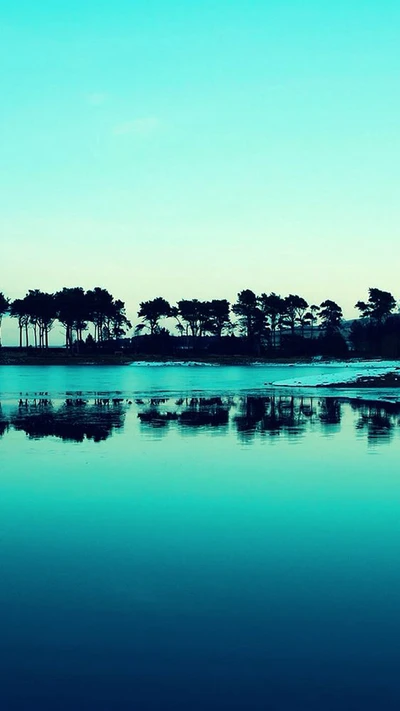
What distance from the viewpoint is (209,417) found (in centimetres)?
2992

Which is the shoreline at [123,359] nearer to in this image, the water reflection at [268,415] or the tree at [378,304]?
the tree at [378,304]

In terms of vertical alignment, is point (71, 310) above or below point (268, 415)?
above

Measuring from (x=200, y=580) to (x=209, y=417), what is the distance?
858 inches

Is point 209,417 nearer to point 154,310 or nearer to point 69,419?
point 69,419

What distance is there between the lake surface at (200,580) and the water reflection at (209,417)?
540cm

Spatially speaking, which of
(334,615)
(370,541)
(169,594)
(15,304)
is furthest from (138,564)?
(15,304)

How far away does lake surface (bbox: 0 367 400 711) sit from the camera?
5715 millimetres

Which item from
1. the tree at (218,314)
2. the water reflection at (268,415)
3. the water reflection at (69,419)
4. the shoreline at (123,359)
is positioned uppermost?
the tree at (218,314)

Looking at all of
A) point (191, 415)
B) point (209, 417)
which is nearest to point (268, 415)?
point (209, 417)

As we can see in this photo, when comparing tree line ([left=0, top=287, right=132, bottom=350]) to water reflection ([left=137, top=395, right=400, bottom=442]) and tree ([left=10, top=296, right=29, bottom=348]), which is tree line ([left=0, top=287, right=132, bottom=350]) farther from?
water reflection ([left=137, top=395, right=400, bottom=442])

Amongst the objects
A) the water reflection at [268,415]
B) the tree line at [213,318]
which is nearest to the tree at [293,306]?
the tree line at [213,318]

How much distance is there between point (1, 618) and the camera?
7074mm

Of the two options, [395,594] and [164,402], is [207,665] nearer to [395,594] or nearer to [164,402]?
[395,594]

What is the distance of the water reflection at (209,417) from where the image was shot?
78.4 ft
